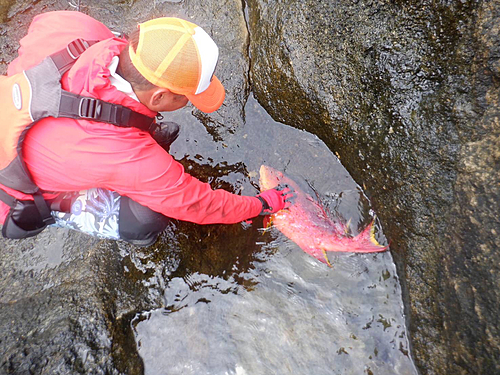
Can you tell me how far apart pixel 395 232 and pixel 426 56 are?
3.59ft

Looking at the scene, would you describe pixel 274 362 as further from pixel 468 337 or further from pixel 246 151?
pixel 246 151

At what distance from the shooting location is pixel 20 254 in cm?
276

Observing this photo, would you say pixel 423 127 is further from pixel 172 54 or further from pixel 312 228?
pixel 172 54

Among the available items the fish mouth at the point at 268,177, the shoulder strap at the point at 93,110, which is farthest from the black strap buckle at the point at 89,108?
the fish mouth at the point at 268,177

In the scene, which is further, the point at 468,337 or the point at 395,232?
the point at 395,232

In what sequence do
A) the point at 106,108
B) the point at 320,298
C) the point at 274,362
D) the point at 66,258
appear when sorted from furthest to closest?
1. the point at 66,258
2. the point at 320,298
3. the point at 274,362
4. the point at 106,108

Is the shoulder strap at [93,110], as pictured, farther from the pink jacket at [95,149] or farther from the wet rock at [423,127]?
the wet rock at [423,127]

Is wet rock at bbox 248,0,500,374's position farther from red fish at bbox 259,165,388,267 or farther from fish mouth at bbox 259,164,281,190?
Answer: fish mouth at bbox 259,164,281,190

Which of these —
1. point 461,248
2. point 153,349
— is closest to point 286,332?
point 153,349

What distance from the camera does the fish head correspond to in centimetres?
284

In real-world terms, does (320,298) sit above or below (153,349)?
above

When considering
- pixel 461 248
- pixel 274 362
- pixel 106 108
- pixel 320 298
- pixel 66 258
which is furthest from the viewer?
pixel 66 258

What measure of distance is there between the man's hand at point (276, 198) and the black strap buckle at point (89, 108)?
4.12ft

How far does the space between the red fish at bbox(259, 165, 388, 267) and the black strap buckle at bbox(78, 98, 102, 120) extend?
57.4 inches
